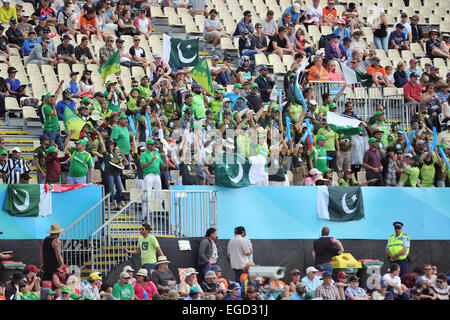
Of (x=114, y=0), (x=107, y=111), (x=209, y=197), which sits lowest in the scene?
(x=209, y=197)

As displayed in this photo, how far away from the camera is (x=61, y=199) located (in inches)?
862

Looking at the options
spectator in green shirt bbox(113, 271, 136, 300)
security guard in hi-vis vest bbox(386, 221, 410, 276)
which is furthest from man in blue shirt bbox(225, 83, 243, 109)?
spectator in green shirt bbox(113, 271, 136, 300)

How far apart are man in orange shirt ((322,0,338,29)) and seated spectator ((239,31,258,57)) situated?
11.5ft

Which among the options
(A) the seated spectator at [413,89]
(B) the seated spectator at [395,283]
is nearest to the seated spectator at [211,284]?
(B) the seated spectator at [395,283]

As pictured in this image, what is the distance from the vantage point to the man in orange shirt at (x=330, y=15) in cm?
3266

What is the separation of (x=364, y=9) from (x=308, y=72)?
315 inches

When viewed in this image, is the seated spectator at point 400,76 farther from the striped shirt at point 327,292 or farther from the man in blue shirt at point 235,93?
the striped shirt at point 327,292

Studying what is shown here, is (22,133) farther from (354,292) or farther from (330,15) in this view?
(330,15)

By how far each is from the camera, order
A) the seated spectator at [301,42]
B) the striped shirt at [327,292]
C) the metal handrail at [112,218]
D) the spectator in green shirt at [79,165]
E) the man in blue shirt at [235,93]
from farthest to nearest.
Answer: the seated spectator at [301,42] < the man in blue shirt at [235,93] < the spectator in green shirt at [79,165] < the metal handrail at [112,218] < the striped shirt at [327,292]

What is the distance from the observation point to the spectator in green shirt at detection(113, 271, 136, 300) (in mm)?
18969

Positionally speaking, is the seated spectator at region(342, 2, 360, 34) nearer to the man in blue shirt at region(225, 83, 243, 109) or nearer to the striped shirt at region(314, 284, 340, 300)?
the man in blue shirt at region(225, 83, 243, 109)

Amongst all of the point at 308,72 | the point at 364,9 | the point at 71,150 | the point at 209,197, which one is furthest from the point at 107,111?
the point at 364,9

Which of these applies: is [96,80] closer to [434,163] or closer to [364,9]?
[434,163]

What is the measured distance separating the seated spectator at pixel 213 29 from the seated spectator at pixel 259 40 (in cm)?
103
